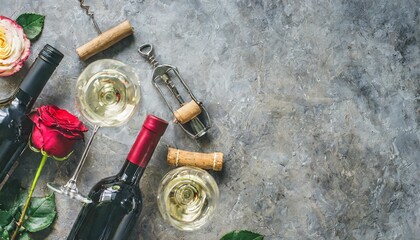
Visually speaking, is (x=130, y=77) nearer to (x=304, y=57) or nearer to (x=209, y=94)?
(x=209, y=94)

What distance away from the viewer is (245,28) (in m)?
1.62

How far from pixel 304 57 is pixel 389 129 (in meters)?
0.28

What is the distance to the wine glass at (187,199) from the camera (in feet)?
4.90

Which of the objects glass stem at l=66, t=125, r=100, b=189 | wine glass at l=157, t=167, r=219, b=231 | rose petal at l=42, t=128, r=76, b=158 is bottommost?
wine glass at l=157, t=167, r=219, b=231

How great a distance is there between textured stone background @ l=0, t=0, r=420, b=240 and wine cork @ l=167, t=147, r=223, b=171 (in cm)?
5

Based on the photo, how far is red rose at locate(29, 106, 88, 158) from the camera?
1428 mm

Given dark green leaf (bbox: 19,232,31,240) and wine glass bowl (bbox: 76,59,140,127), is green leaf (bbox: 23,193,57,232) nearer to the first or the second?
dark green leaf (bbox: 19,232,31,240)

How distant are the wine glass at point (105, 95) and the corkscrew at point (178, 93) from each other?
0.08 m

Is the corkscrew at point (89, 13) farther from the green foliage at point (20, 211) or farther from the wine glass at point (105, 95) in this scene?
the green foliage at point (20, 211)

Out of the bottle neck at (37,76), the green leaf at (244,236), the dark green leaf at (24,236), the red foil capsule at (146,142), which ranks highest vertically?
the bottle neck at (37,76)

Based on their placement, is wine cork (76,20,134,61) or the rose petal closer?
the rose petal

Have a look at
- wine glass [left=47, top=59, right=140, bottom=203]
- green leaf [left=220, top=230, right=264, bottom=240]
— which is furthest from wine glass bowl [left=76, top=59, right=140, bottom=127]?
green leaf [left=220, top=230, right=264, bottom=240]

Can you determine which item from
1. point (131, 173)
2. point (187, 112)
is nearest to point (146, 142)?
point (131, 173)

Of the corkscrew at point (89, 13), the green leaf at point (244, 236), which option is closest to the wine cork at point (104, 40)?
the corkscrew at point (89, 13)
